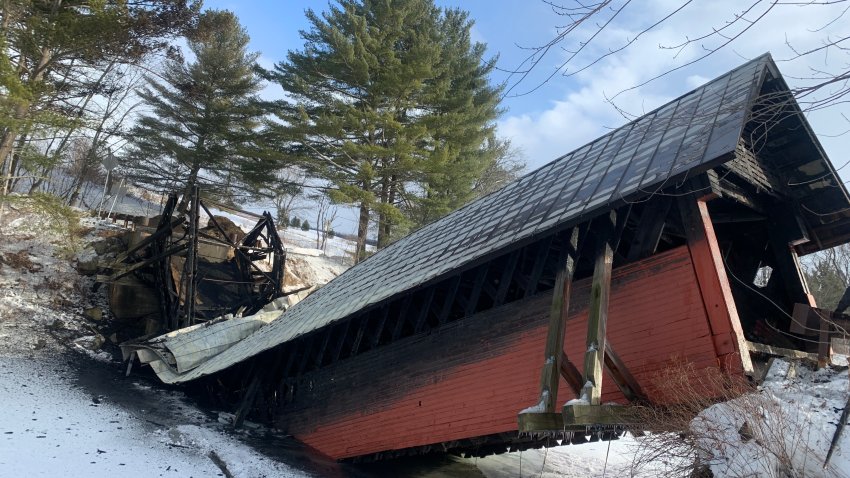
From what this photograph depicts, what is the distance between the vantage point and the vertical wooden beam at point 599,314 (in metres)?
4.85

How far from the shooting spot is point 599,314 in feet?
17.1

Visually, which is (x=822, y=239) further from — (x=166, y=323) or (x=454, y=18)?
(x=454, y=18)

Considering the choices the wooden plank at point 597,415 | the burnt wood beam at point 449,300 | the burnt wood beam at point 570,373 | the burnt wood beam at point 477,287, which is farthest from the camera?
the burnt wood beam at point 449,300

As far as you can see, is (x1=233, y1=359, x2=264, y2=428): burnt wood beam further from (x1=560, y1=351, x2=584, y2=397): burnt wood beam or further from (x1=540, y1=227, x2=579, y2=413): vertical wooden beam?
(x1=560, y1=351, x2=584, y2=397): burnt wood beam

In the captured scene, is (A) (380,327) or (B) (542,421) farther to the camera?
(A) (380,327)

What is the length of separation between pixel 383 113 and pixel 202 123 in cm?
1151

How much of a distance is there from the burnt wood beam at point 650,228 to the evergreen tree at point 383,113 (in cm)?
1585

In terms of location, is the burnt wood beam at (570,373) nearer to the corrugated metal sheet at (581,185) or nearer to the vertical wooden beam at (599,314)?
the vertical wooden beam at (599,314)

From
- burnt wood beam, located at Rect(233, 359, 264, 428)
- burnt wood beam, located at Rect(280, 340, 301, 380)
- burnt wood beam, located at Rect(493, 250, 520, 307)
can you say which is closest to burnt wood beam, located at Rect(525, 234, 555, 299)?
burnt wood beam, located at Rect(493, 250, 520, 307)

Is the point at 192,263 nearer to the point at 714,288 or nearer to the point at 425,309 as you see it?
the point at 425,309

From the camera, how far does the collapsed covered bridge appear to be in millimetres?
5309

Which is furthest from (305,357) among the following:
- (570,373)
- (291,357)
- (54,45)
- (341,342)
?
(54,45)

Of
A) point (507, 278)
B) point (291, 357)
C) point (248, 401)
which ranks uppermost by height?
point (507, 278)

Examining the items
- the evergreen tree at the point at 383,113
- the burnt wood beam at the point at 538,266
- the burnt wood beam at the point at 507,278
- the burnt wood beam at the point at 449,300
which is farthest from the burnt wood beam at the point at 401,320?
the evergreen tree at the point at 383,113
